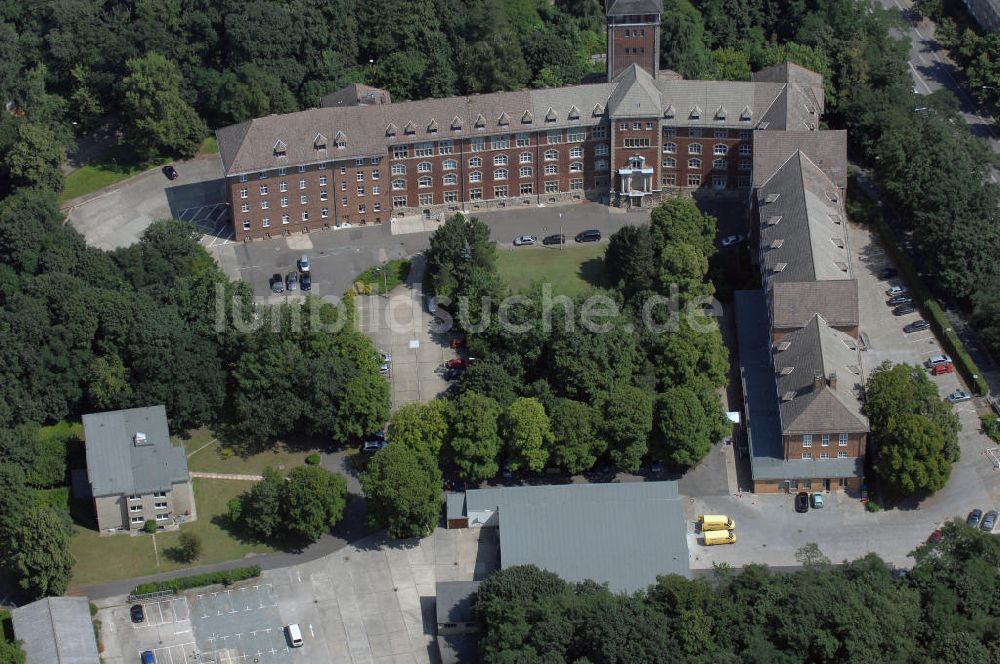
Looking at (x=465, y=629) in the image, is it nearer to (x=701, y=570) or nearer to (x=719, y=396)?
(x=701, y=570)

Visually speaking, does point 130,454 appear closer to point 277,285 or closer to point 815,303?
point 277,285

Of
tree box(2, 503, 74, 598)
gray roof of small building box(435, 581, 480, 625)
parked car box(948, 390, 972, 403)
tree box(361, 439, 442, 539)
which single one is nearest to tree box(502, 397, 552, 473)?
tree box(361, 439, 442, 539)

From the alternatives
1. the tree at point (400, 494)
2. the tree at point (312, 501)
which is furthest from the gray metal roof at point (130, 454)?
the tree at point (400, 494)

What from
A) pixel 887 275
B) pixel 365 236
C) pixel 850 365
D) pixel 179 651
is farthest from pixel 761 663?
pixel 365 236

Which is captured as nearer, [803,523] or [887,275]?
[803,523]

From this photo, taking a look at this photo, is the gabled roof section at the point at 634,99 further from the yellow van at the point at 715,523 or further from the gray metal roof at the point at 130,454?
the gray metal roof at the point at 130,454
